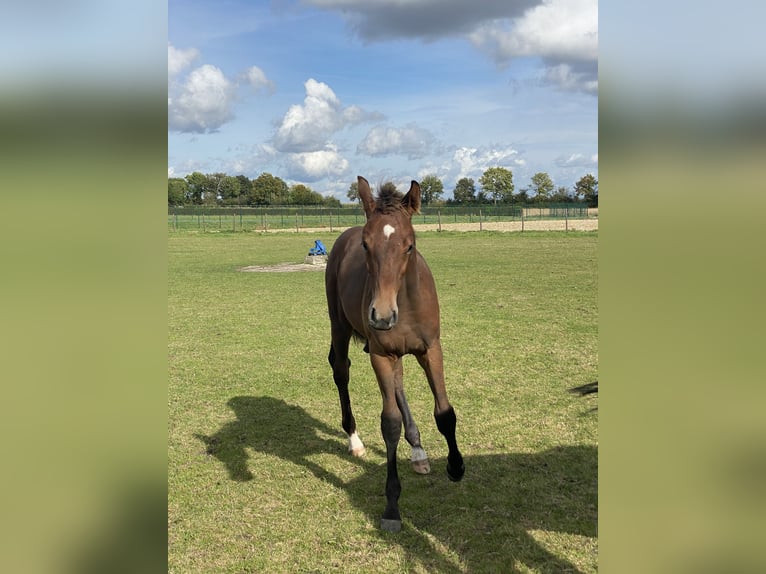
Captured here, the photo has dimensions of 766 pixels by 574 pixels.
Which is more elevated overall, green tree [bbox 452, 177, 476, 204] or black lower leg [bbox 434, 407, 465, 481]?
green tree [bbox 452, 177, 476, 204]

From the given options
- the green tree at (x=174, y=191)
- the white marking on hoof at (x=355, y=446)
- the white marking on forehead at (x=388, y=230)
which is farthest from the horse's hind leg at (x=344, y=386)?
the green tree at (x=174, y=191)

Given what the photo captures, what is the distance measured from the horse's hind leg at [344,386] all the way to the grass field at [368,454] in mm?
141

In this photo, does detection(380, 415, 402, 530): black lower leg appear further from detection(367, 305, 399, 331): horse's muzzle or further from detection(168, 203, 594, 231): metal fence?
detection(168, 203, 594, 231): metal fence

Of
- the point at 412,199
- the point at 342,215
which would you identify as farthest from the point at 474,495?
the point at 342,215

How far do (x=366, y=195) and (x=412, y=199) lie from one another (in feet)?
1.11

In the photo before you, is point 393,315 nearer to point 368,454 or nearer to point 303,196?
point 368,454

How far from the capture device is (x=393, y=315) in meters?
3.55

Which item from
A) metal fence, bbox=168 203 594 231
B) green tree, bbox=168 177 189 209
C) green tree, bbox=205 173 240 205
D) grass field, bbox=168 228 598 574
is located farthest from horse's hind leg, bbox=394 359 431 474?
green tree, bbox=205 173 240 205

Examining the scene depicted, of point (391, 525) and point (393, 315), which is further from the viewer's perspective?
point (391, 525)

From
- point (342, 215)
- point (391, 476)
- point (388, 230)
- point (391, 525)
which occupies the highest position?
point (342, 215)

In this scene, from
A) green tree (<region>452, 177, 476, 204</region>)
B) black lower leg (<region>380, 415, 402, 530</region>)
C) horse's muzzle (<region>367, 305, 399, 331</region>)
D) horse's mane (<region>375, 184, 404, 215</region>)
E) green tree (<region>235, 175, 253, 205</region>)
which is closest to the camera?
horse's muzzle (<region>367, 305, 399, 331</region>)

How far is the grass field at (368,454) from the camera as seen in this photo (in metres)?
3.68

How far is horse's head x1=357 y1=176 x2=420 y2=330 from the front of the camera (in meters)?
3.55
